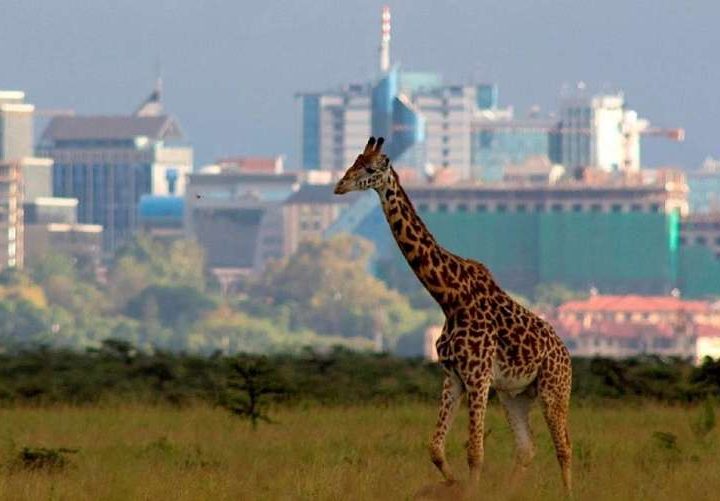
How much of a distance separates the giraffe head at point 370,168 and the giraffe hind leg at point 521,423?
177 cm

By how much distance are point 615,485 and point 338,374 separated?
14.1 metres

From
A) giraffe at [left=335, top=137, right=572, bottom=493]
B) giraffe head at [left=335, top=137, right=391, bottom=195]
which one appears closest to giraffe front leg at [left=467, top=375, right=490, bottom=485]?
giraffe at [left=335, top=137, right=572, bottom=493]

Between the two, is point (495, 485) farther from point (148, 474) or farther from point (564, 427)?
point (148, 474)

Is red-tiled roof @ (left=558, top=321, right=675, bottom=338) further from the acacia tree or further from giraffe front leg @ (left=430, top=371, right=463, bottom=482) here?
giraffe front leg @ (left=430, top=371, right=463, bottom=482)

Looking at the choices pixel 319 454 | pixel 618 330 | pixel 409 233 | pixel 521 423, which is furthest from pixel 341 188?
pixel 618 330

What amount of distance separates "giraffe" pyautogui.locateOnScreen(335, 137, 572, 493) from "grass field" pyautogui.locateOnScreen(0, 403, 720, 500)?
1.49 feet

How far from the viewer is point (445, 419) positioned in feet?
65.6

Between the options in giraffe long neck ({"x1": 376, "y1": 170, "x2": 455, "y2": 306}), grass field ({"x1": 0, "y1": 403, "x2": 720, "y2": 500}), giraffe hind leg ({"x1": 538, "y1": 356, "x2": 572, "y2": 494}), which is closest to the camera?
giraffe long neck ({"x1": 376, "y1": 170, "x2": 455, "y2": 306})

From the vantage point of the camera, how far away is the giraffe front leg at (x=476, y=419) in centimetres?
1983

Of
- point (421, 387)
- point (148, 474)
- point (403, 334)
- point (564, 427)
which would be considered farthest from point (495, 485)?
point (403, 334)

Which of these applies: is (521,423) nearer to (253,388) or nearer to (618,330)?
(253,388)

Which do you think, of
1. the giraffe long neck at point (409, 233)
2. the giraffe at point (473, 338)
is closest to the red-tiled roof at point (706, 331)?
the giraffe at point (473, 338)

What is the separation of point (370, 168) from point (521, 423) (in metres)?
2.15

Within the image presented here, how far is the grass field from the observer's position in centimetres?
2052
